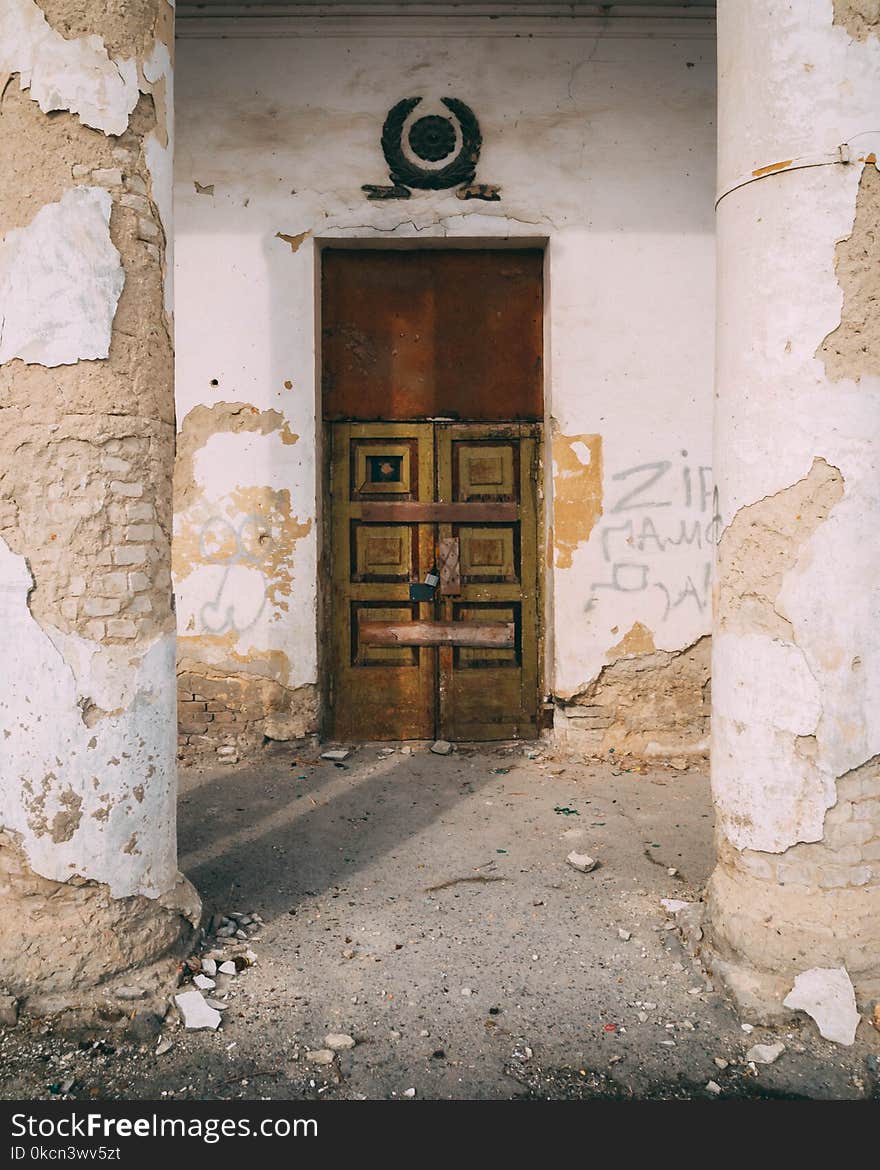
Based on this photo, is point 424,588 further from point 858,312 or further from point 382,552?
point 858,312

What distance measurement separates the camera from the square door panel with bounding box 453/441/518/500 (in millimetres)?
5414

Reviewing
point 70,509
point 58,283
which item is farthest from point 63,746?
point 58,283

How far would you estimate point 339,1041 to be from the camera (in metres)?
2.45

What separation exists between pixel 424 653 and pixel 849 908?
10.5 feet

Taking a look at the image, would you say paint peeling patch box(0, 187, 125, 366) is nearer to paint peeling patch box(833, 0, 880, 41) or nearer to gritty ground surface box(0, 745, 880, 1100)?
gritty ground surface box(0, 745, 880, 1100)

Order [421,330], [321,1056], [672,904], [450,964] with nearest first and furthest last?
1. [321,1056]
2. [450,964]
3. [672,904]
4. [421,330]

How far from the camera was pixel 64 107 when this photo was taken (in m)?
2.56

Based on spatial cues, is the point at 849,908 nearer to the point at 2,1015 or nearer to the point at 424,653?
the point at 2,1015

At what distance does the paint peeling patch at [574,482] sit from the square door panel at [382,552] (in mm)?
949

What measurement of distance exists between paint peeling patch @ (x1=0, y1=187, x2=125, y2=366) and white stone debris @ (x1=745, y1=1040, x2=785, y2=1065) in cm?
278

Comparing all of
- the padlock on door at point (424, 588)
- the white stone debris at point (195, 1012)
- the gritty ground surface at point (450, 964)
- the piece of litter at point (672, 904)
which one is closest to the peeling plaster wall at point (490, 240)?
the padlock on door at point (424, 588)

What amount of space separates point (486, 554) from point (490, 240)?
1924 mm

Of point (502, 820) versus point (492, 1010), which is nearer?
point (492, 1010)

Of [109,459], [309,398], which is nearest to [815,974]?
[109,459]
